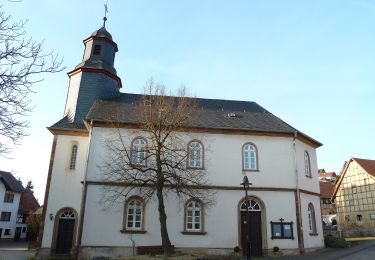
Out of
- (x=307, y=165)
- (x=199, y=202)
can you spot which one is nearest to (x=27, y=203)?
(x=199, y=202)

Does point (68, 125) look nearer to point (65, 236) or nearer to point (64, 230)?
point (64, 230)

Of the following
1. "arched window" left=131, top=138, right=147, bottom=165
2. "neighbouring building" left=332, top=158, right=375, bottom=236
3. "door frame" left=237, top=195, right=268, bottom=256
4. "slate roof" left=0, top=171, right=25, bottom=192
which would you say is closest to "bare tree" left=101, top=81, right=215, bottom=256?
"arched window" left=131, top=138, right=147, bottom=165

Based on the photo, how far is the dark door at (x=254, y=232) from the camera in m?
21.0

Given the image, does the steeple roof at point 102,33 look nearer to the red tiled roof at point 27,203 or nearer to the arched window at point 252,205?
the arched window at point 252,205

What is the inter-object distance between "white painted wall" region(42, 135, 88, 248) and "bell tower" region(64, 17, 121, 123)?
2.08m

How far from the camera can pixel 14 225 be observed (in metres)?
49.6

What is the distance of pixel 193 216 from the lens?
21.2 m

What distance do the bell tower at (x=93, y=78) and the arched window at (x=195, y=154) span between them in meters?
8.21

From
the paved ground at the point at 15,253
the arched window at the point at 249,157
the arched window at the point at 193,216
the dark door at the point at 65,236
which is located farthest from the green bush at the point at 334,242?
the paved ground at the point at 15,253

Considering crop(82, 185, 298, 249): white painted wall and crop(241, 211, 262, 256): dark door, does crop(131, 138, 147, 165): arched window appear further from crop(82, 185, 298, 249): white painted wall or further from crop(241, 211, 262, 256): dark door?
crop(241, 211, 262, 256): dark door

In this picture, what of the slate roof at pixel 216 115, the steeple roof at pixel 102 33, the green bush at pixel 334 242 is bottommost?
the green bush at pixel 334 242

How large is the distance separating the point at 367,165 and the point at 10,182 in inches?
1964

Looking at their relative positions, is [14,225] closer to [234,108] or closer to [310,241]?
[234,108]

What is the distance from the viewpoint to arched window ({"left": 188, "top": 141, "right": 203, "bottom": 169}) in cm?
2222
